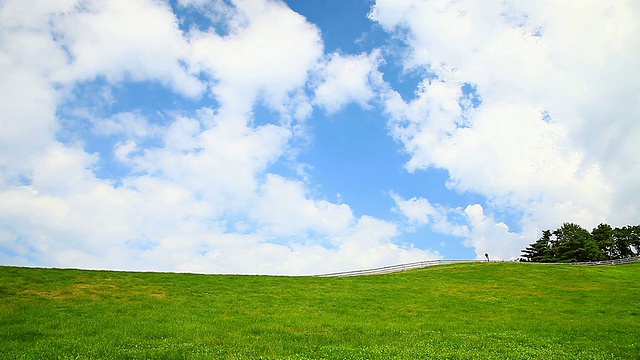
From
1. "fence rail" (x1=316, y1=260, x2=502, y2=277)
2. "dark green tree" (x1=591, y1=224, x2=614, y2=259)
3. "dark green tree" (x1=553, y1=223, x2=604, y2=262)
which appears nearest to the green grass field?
"fence rail" (x1=316, y1=260, x2=502, y2=277)

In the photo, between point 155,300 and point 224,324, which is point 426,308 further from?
point 155,300

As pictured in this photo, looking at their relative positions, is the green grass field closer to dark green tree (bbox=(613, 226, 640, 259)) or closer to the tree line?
the tree line

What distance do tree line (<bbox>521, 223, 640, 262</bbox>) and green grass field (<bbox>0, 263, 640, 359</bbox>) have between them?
81577mm

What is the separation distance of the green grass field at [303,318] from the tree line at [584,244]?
81577mm

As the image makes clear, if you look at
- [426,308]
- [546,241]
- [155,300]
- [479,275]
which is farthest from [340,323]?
[546,241]

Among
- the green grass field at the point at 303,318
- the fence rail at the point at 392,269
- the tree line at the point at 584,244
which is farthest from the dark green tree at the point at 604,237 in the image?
the green grass field at the point at 303,318

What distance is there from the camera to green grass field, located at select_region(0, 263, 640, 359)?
18125 mm

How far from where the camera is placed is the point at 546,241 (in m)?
136

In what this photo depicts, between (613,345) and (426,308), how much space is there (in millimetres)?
15027

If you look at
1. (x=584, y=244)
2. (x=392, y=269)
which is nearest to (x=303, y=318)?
(x=392, y=269)

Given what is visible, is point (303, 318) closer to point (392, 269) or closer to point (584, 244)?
point (392, 269)

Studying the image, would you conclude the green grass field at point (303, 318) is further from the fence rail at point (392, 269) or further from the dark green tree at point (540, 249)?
the dark green tree at point (540, 249)

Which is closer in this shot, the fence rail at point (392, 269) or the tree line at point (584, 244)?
the fence rail at point (392, 269)

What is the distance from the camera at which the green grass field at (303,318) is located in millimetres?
18125
